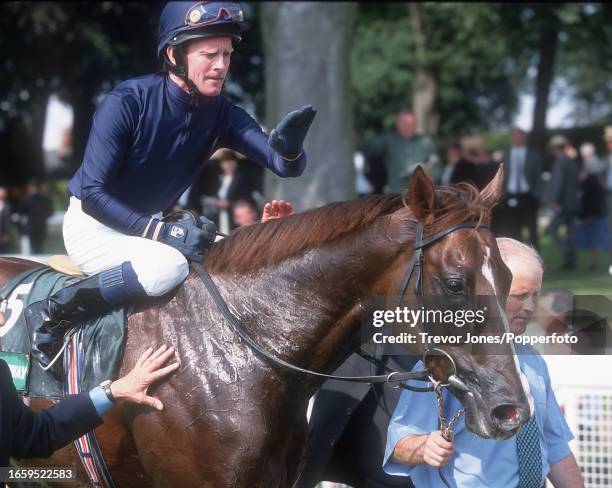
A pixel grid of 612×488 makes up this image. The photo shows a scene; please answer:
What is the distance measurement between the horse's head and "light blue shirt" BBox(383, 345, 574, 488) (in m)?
0.35

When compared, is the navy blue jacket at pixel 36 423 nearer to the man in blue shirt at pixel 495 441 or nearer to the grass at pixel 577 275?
the man in blue shirt at pixel 495 441

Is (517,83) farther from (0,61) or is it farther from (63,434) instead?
(63,434)

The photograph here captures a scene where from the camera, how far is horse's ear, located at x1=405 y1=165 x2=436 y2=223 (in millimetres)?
3172

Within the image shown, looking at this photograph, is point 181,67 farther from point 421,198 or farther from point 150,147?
point 421,198

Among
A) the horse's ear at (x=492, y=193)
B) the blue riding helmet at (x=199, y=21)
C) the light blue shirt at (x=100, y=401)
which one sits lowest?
the light blue shirt at (x=100, y=401)

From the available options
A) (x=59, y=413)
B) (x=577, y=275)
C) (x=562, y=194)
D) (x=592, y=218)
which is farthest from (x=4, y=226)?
(x=59, y=413)

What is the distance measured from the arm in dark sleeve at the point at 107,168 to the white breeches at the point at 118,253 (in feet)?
0.27

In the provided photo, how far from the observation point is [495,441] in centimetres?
342

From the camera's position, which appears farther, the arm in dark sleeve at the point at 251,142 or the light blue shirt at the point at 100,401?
the arm in dark sleeve at the point at 251,142

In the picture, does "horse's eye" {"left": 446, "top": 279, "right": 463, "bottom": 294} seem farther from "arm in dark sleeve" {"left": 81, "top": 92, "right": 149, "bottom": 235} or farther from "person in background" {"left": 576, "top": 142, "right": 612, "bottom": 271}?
"person in background" {"left": 576, "top": 142, "right": 612, "bottom": 271}

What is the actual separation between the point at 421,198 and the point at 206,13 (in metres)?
1.09

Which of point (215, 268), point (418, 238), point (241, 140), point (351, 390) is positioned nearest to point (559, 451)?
point (351, 390)

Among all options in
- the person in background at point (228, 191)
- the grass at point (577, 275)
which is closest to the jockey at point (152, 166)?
the grass at point (577, 275)

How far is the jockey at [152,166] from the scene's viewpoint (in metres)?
3.47
